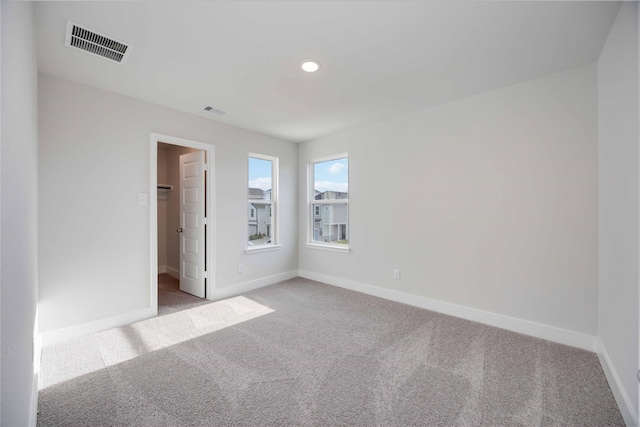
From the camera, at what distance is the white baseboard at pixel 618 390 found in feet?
5.13

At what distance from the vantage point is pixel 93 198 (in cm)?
281

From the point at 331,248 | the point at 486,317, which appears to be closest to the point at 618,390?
the point at 486,317

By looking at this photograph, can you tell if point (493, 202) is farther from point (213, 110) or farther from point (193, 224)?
point (193, 224)

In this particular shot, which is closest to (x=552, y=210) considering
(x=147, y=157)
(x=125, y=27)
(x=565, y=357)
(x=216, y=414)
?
(x=565, y=357)

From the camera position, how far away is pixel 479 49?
2184 mm

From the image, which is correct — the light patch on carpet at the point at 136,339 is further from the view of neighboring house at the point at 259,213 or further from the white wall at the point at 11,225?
the view of neighboring house at the point at 259,213

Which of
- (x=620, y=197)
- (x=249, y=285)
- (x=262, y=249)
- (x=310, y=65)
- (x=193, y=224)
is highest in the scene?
(x=310, y=65)

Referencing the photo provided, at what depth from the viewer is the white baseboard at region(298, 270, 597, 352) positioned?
249 cm

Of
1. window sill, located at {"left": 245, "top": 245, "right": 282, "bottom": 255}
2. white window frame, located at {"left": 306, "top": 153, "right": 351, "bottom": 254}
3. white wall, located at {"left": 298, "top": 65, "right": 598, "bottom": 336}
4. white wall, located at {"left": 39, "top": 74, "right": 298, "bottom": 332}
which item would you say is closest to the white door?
white wall, located at {"left": 39, "top": 74, "right": 298, "bottom": 332}

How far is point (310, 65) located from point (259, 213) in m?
2.73

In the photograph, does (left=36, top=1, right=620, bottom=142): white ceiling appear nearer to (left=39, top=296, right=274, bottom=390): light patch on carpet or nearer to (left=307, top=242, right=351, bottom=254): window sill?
(left=307, top=242, right=351, bottom=254): window sill

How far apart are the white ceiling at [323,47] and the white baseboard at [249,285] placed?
8.16 feet

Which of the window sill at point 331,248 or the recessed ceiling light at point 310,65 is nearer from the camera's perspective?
the recessed ceiling light at point 310,65

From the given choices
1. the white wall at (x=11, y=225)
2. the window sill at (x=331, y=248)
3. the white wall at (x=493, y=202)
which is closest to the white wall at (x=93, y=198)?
the white wall at (x=11, y=225)
